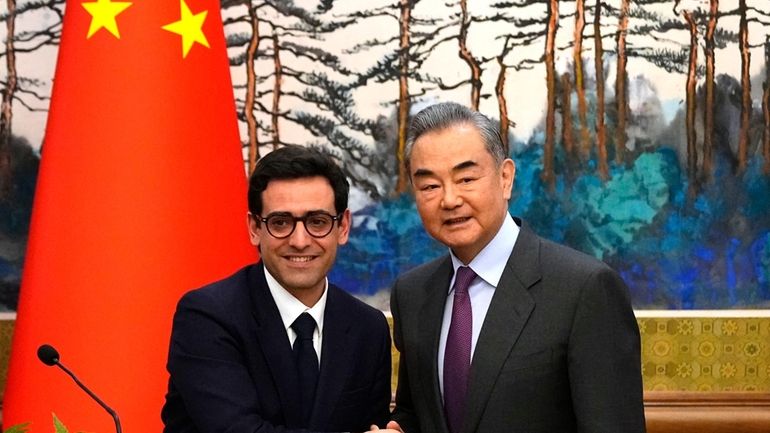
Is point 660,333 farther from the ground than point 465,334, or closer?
closer

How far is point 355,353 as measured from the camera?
220 cm

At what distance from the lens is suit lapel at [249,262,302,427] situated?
6.93ft

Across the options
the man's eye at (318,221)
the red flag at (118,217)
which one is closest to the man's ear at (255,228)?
the man's eye at (318,221)

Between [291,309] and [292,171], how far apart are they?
278 mm

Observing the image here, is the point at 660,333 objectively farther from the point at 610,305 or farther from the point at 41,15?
the point at 41,15

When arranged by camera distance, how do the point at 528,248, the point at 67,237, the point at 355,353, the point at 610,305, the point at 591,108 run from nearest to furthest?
the point at 610,305
the point at 528,248
the point at 355,353
the point at 67,237
the point at 591,108

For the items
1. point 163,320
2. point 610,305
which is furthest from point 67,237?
point 610,305

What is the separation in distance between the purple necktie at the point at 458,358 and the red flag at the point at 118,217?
3.67ft

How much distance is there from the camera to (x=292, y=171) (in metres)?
2.14

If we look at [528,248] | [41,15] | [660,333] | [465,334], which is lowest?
[660,333]

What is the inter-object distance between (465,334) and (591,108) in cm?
175

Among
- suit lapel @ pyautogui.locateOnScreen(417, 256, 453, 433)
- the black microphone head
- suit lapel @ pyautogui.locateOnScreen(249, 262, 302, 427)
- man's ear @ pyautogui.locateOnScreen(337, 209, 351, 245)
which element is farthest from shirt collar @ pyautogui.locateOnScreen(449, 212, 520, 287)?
the black microphone head

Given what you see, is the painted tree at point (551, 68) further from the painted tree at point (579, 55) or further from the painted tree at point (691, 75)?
the painted tree at point (691, 75)

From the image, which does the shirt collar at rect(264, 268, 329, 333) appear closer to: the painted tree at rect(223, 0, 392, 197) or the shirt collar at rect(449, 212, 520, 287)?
the shirt collar at rect(449, 212, 520, 287)
